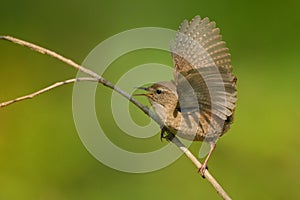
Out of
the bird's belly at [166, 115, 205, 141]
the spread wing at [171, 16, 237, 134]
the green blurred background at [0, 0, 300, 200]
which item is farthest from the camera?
the green blurred background at [0, 0, 300, 200]

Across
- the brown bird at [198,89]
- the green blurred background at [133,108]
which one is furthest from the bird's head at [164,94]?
the green blurred background at [133,108]

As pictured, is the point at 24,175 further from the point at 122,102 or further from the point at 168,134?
the point at 168,134

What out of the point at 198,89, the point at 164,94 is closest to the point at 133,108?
the point at 164,94

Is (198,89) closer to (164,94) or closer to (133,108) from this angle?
(164,94)

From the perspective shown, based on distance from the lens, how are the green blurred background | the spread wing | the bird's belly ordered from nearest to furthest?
the spread wing < the bird's belly < the green blurred background

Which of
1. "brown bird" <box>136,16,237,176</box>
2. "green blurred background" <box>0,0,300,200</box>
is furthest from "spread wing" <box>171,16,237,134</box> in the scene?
"green blurred background" <box>0,0,300,200</box>

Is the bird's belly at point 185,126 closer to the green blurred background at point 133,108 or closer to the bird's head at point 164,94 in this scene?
the bird's head at point 164,94

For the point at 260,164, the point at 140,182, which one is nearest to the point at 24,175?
the point at 140,182

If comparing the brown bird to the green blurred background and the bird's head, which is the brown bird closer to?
the bird's head
